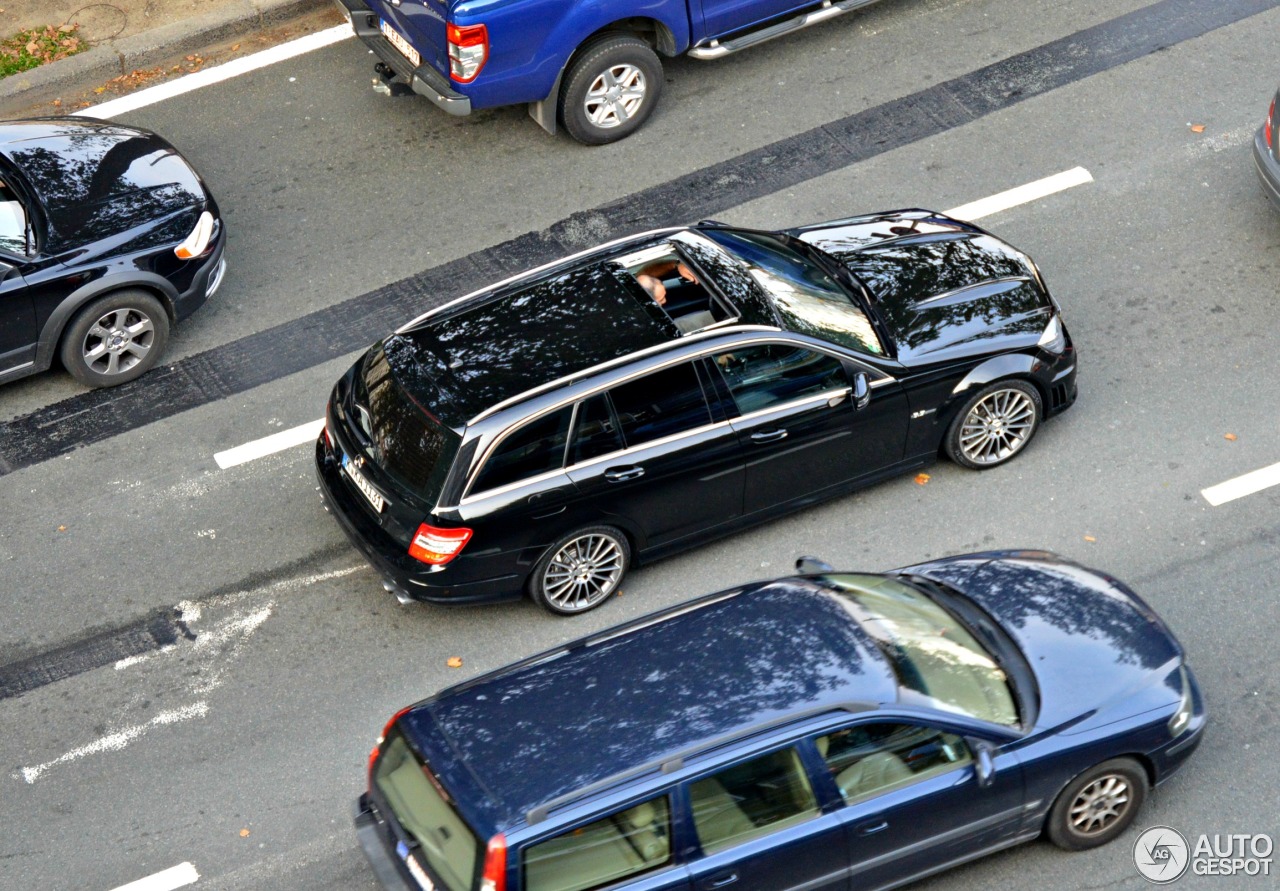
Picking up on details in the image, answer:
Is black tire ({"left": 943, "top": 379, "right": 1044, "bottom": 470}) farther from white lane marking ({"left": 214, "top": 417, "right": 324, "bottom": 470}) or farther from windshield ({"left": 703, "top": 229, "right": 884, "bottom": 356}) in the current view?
white lane marking ({"left": 214, "top": 417, "right": 324, "bottom": 470})

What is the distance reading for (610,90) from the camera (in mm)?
Answer: 12211

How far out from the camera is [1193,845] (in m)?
7.71

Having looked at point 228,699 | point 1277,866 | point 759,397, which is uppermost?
point 759,397

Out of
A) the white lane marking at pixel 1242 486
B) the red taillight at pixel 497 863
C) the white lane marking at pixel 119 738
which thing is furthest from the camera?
the white lane marking at pixel 1242 486

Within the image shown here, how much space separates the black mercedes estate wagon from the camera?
8.60 meters

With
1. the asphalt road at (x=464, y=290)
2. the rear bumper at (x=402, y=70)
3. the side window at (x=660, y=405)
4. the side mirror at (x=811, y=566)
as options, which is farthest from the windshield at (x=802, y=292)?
the rear bumper at (x=402, y=70)

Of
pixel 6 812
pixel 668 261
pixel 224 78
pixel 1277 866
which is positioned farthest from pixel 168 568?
pixel 1277 866

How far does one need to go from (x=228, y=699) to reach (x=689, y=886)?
130 inches

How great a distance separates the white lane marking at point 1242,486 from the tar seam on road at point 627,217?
154 inches

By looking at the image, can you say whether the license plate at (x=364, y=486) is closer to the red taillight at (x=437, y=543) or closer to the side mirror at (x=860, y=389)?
the red taillight at (x=437, y=543)

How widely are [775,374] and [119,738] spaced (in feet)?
13.5

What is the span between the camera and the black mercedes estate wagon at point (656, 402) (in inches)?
339

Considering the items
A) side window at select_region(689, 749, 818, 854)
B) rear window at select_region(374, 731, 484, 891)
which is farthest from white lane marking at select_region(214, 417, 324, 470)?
side window at select_region(689, 749, 818, 854)

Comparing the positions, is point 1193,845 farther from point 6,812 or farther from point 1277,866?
point 6,812
